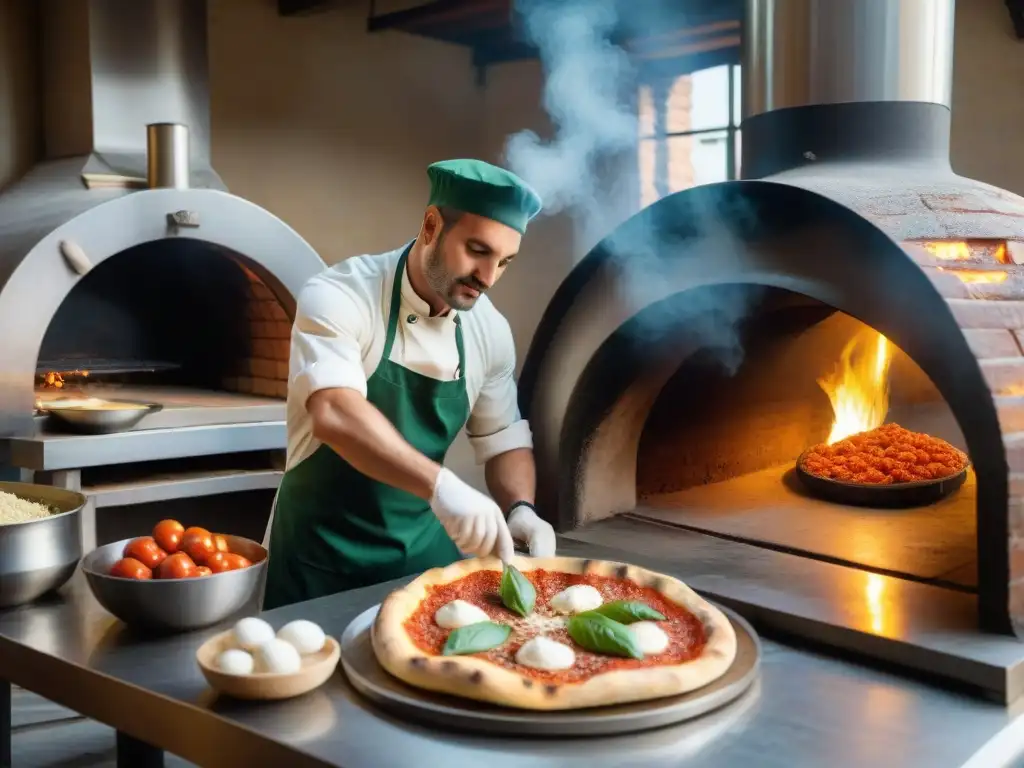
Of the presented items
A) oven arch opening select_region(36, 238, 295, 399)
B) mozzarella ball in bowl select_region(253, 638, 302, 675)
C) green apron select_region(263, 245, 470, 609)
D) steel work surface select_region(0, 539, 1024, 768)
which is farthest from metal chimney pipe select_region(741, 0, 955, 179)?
oven arch opening select_region(36, 238, 295, 399)

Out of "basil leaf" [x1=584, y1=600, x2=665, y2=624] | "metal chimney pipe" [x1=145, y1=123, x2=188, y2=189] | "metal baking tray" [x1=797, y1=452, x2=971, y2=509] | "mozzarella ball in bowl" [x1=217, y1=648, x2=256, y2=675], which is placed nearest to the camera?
"mozzarella ball in bowl" [x1=217, y1=648, x2=256, y2=675]

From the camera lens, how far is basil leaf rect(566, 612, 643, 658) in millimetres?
1416

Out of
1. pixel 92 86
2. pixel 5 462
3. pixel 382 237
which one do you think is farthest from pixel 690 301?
pixel 382 237

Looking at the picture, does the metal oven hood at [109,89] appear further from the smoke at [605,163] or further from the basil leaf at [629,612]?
the basil leaf at [629,612]

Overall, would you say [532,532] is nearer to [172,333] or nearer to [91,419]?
[91,419]

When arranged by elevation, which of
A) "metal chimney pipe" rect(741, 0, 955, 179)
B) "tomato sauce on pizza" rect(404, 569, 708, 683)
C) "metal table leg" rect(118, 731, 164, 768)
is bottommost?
"metal table leg" rect(118, 731, 164, 768)

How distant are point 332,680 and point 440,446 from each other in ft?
2.78

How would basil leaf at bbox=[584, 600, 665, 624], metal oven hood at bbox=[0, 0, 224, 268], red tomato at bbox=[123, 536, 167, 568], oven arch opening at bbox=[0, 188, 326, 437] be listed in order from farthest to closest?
metal oven hood at bbox=[0, 0, 224, 268]
oven arch opening at bbox=[0, 188, 326, 437]
red tomato at bbox=[123, 536, 167, 568]
basil leaf at bbox=[584, 600, 665, 624]

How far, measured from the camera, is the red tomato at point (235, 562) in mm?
1690

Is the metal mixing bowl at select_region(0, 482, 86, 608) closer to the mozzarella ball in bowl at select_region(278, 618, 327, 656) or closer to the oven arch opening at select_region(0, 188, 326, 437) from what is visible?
the mozzarella ball in bowl at select_region(278, 618, 327, 656)

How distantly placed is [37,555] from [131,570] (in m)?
0.27

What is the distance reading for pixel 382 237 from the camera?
5586 millimetres

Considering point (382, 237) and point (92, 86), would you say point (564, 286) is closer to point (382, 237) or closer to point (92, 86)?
point (92, 86)

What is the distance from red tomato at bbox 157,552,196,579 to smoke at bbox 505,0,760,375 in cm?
107
